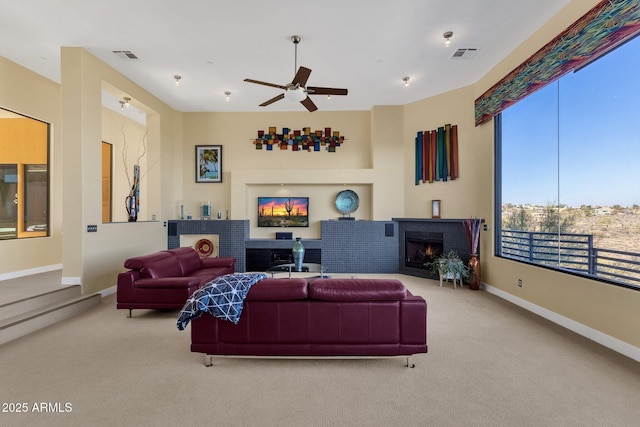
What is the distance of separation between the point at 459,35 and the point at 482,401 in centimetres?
431

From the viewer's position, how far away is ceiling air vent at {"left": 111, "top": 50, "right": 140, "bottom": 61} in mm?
4508

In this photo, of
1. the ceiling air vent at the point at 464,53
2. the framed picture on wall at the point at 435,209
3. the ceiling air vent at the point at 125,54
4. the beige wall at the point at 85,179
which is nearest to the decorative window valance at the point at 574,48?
the ceiling air vent at the point at 464,53

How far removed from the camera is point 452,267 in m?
5.28

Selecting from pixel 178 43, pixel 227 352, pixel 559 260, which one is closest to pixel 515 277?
pixel 559 260

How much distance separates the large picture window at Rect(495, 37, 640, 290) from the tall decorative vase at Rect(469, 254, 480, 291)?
537 millimetres

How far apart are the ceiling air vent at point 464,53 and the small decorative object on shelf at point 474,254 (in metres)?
2.68

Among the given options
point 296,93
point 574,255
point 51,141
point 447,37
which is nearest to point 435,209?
point 574,255

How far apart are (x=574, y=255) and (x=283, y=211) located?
531 centimetres

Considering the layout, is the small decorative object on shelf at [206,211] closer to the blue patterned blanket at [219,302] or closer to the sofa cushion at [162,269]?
the sofa cushion at [162,269]

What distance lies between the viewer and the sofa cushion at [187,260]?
4.56m

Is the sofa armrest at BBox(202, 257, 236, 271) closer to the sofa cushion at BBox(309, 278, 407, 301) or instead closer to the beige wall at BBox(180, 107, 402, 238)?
the beige wall at BBox(180, 107, 402, 238)

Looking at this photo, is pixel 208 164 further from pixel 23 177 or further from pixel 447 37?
pixel 447 37

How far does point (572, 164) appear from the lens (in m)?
3.57

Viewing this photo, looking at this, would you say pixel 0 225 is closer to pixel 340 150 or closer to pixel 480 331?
pixel 340 150
